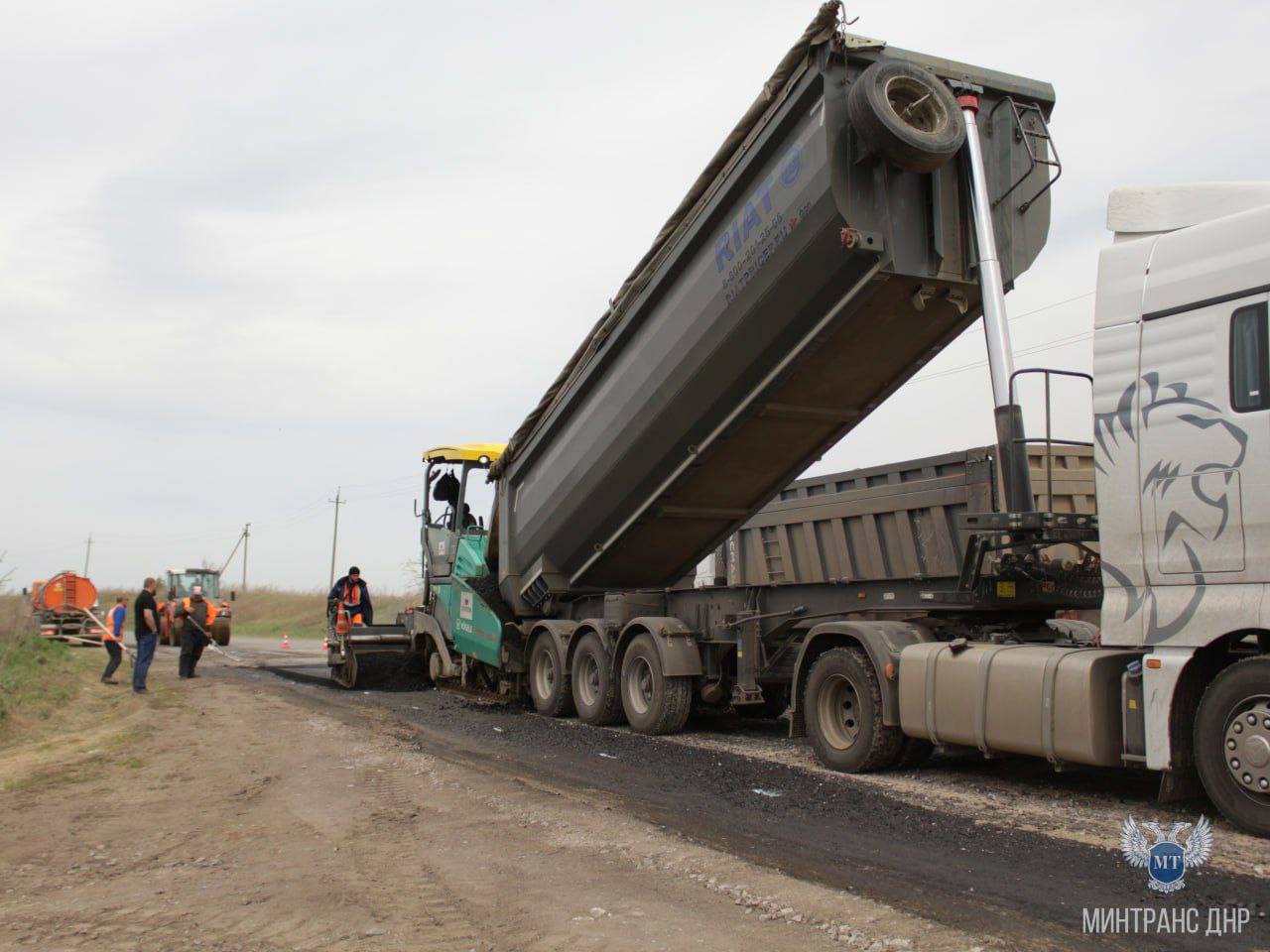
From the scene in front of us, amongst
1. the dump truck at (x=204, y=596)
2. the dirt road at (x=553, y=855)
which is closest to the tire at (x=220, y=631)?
the dump truck at (x=204, y=596)

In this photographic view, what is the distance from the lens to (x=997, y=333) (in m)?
6.89

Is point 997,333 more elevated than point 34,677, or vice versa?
point 997,333

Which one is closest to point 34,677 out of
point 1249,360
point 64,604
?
point 64,604

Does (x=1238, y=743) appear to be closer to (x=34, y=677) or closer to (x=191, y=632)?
(x=34, y=677)

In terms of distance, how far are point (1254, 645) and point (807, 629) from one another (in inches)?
146

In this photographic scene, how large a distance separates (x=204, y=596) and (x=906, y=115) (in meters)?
27.0

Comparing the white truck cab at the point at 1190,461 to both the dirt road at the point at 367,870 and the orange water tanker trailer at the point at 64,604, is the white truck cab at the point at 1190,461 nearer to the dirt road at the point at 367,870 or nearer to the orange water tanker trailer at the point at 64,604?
the dirt road at the point at 367,870

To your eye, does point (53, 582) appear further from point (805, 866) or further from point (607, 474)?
point (805, 866)

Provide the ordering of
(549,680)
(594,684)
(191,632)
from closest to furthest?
(594,684)
(549,680)
(191,632)

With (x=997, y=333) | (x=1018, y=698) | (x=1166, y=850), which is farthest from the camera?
(x=997, y=333)

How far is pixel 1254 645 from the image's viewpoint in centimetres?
564

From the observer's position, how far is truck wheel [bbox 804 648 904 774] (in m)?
7.41

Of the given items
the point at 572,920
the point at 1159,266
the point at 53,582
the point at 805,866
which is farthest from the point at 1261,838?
the point at 53,582

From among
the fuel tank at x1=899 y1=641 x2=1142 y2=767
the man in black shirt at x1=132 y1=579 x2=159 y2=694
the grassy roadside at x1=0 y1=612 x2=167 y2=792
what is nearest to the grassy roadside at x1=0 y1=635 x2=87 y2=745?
the grassy roadside at x1=0 y1=612 x2=167 y2=792
